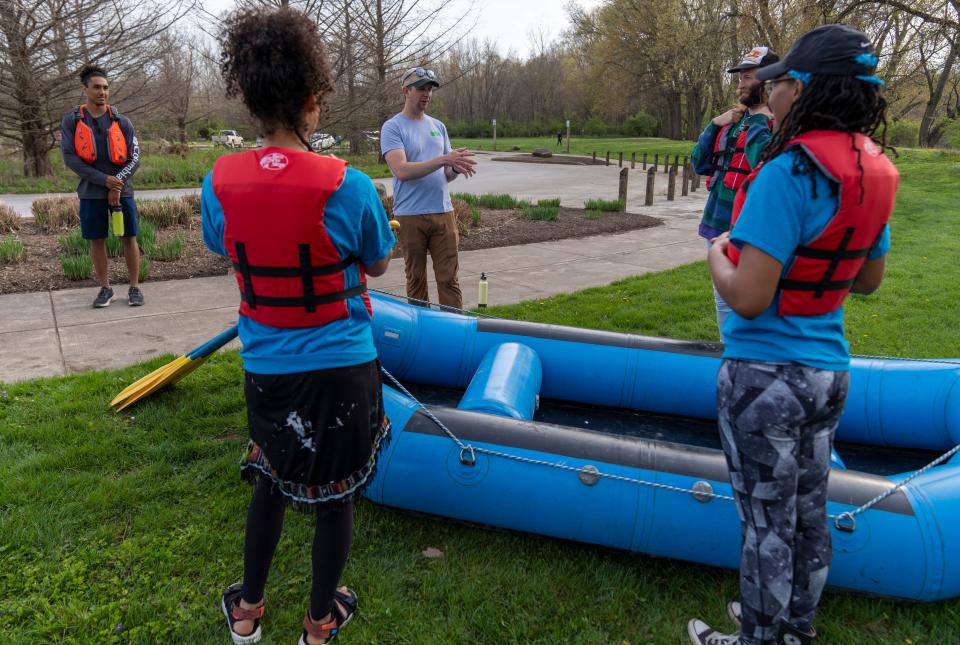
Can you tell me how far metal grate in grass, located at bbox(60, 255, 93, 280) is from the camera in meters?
6.85

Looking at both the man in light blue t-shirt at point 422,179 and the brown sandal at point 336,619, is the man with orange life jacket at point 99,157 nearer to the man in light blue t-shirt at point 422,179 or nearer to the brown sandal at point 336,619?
the man in light blue t-shirt at point 422,179

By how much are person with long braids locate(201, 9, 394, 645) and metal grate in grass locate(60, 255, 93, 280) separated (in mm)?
5861

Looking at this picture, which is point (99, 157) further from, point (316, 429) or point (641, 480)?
point (641, 480)

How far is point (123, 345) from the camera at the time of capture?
5180 millimetres

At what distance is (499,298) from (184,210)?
5.70 meters

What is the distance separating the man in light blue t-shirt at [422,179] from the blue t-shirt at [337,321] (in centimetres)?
253

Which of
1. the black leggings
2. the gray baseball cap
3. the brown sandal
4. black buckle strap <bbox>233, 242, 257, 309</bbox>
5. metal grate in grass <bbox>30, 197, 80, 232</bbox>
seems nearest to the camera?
black buckle strap <bbox>233, 242, 257, 309</bbox>

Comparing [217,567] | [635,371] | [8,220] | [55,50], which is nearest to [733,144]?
[635,371]

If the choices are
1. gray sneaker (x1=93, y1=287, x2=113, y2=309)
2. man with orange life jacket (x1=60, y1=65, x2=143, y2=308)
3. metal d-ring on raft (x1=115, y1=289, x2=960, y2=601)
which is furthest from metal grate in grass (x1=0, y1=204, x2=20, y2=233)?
metal d-ring on raft (x1=115, y1=289, x2=960, y2=601)

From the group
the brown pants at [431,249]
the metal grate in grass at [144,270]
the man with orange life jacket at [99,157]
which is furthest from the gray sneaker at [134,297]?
the brown pants at [431,249]

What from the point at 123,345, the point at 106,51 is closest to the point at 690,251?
the point at 123,345

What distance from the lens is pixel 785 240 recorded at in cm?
164

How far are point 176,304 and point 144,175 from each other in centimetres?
1294

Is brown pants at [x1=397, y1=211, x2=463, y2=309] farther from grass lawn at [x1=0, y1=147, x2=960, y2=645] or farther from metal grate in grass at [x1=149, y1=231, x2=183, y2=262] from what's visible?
metal grate in grass at [x1=149, y1=231, x2=183, y2=262]
